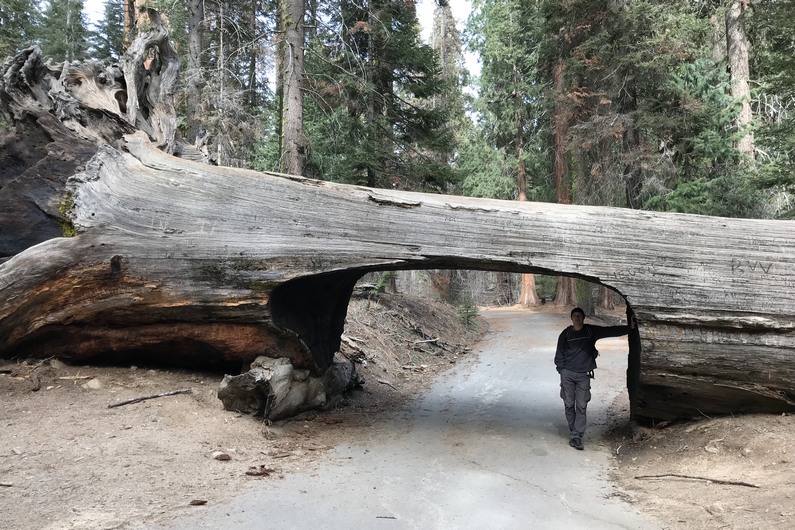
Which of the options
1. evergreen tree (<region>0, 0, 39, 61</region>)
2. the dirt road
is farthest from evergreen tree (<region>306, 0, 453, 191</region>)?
evergreen tree (<region>0, 0, 39, 61</region>)

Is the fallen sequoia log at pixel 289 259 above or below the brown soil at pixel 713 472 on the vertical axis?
above

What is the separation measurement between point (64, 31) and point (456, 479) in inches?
1511

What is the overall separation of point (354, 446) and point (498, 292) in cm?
3425

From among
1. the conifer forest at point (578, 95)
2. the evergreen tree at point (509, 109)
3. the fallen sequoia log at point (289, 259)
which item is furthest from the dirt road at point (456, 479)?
the evergreen tree at point (509, 109)

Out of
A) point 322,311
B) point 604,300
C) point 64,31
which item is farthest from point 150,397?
point 64,31

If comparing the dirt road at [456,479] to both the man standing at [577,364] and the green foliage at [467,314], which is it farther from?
the green foliage at [467,314]

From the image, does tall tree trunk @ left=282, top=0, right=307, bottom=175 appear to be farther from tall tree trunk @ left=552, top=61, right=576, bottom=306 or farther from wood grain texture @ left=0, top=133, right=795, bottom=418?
tall tree trunk @ left=552, top=61, right=576, bottom=306

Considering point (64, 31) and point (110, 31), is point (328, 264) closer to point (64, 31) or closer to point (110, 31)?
point (110, 31)

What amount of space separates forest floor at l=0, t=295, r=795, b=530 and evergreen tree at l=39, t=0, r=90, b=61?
99.2 ft

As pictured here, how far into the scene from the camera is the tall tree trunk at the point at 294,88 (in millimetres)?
11719

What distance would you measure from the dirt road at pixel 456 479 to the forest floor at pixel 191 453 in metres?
0.28

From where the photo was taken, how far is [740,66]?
1647 centimetres

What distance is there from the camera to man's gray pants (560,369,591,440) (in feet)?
22.6

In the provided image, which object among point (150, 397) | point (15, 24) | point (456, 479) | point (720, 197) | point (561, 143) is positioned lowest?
point (456, 479)
